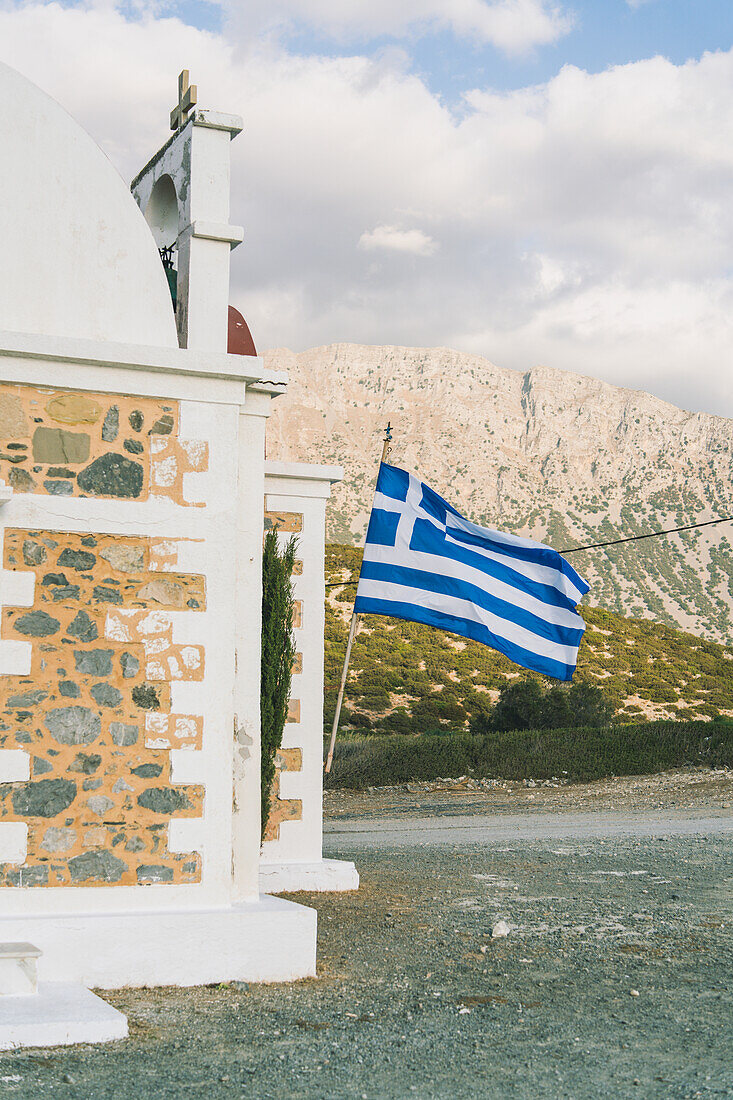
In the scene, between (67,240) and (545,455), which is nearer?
(67,240)

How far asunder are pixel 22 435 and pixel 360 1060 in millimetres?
4090

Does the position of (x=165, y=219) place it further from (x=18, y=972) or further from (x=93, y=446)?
(x=18, y=972)

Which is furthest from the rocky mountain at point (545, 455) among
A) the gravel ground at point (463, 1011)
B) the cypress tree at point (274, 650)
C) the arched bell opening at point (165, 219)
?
the arched bell opening at point (165, 219)

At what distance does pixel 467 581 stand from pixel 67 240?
5.62 meters

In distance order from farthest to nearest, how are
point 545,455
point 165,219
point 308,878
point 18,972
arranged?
point 545,455, point 308,878, point 165,219, point 18,972

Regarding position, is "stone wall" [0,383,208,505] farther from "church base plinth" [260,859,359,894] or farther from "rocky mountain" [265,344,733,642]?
"rocky mountain" [265,344,733,642]

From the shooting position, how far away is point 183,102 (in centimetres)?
765

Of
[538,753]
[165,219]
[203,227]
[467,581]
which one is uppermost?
[165,219]

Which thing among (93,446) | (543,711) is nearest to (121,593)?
(93,446)

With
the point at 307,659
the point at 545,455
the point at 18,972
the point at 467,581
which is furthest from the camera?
the point at 545,455

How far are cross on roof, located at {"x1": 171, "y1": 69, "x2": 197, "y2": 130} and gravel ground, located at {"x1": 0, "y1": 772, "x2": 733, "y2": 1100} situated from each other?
19.6ft

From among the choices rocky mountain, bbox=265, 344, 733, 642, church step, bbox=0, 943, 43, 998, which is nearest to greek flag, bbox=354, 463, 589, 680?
church step, bbox=0, 943, 43, 998

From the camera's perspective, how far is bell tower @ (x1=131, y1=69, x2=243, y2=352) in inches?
288

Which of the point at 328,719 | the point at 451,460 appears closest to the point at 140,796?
the point at 328,719
